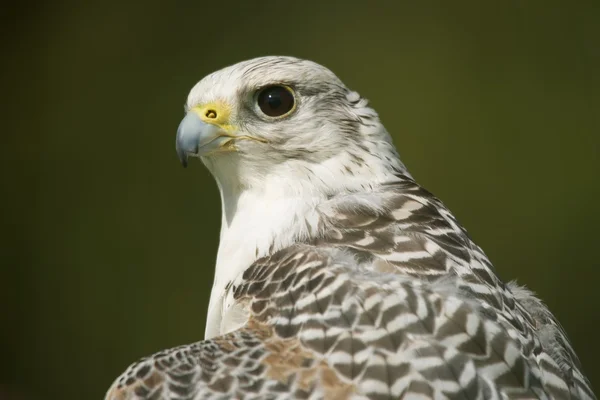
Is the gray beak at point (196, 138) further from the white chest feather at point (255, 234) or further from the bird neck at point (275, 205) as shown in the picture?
the white chest feather at point (255, 234)

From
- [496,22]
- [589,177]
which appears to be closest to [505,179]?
[589,177]

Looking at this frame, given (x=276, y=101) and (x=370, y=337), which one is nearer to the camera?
(x=370, y=337)

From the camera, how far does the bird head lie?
2.66 meters

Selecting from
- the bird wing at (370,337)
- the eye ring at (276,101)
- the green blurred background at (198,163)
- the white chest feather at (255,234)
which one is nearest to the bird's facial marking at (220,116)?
the eye ring at (276,101)

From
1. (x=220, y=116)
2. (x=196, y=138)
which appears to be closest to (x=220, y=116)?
(x=220, y=116)

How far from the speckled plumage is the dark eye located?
4 centimetres

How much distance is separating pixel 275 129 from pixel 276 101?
0.11 m

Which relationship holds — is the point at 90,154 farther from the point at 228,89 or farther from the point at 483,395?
the point at 483,395

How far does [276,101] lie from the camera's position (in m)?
2.72

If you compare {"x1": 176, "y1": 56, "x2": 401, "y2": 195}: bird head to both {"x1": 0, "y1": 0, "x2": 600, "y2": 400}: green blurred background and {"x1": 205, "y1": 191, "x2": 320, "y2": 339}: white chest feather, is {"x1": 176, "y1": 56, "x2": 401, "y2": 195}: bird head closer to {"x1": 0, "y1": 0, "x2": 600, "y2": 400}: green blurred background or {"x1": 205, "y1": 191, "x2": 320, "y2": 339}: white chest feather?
{"x1": 205, "y1": 191, "x2": 320, "y2": 339}: white chest feather

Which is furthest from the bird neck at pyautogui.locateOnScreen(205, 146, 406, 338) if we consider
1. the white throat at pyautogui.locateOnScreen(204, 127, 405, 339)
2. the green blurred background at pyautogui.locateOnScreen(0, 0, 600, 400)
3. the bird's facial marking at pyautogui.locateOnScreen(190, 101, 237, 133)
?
the green blurred background at pyautogui.locateOnScreen(0, 0, 600, 400)

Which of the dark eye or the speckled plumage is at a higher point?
the dark eye

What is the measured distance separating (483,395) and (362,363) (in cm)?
29

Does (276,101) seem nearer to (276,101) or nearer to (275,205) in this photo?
(276,101)
